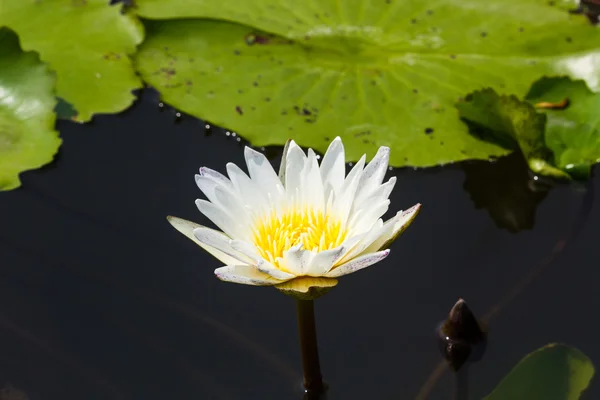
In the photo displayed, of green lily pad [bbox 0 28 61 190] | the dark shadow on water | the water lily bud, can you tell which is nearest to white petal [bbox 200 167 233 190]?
the water lily bud

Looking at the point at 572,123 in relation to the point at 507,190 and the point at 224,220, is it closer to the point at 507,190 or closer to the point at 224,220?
the point at 507,190

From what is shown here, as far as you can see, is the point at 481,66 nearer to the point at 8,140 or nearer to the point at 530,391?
the point at 530,391

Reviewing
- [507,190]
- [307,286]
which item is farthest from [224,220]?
[507,190]

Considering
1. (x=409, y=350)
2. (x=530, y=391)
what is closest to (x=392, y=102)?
(x=409, y=350)

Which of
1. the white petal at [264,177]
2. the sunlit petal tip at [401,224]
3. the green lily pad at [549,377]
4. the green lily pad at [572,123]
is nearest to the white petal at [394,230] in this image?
the sunlit petal tip at [401,224]

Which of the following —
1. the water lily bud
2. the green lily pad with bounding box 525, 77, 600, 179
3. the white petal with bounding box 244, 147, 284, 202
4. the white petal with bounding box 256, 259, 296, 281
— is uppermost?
the white petal with bounding box 244, 147, 284, 202

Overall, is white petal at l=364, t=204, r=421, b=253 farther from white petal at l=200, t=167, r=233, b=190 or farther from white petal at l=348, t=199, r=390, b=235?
white petal at l=200, t=167, r=233, b=190
